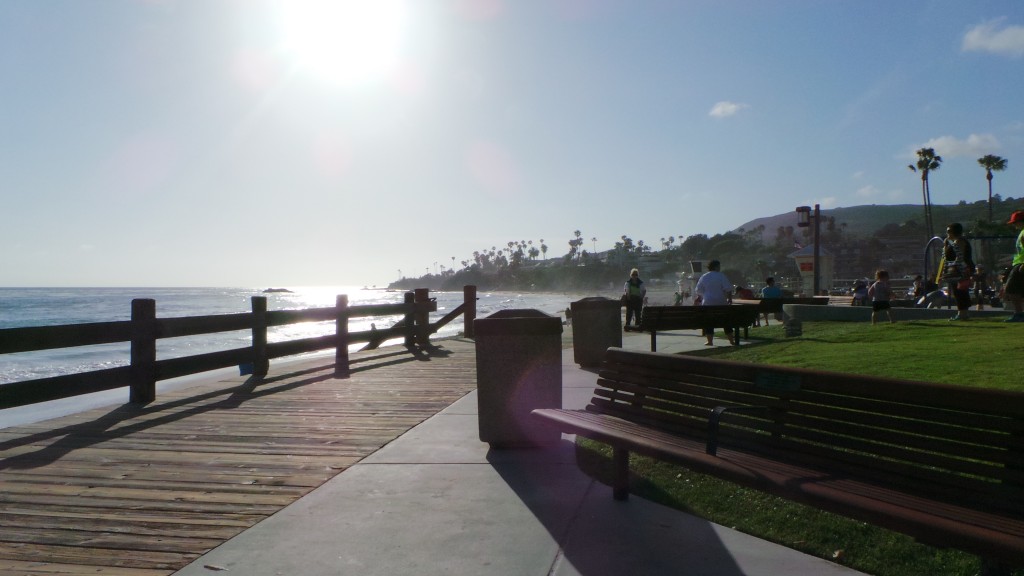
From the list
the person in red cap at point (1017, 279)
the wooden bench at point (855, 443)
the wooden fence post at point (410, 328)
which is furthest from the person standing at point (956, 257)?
the wooden bench at point (855, 443)

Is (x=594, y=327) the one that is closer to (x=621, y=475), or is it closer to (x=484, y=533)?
(x=621, y=475)

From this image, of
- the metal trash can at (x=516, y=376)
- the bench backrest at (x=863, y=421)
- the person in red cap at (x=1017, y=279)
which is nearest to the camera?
the bench backrest at (x=863, y=421)

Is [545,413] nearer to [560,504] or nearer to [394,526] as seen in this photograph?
[560,504]

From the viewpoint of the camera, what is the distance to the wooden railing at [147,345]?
693 cm

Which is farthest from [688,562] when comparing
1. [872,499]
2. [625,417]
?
[625,417]

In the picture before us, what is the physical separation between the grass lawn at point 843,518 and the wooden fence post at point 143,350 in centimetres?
498

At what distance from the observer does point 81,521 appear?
426cm

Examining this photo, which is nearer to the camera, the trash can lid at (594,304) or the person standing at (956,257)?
the trash can lid at (594,304)

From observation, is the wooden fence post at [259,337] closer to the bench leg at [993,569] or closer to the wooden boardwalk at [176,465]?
the wooden boardwalk at [176,465]

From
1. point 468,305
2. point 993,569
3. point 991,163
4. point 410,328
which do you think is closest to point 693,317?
point 410,328

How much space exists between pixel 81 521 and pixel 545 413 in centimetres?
275

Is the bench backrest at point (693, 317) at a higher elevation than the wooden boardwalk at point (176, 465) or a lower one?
higher

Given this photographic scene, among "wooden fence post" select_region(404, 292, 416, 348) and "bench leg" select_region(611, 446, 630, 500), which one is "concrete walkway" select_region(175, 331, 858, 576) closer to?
"bench leg" select_region(611, 446, 630, 500)

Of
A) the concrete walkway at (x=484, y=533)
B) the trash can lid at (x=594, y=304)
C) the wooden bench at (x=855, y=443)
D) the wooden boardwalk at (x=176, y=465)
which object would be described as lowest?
the concrete walkway at (x=484, y=533)
